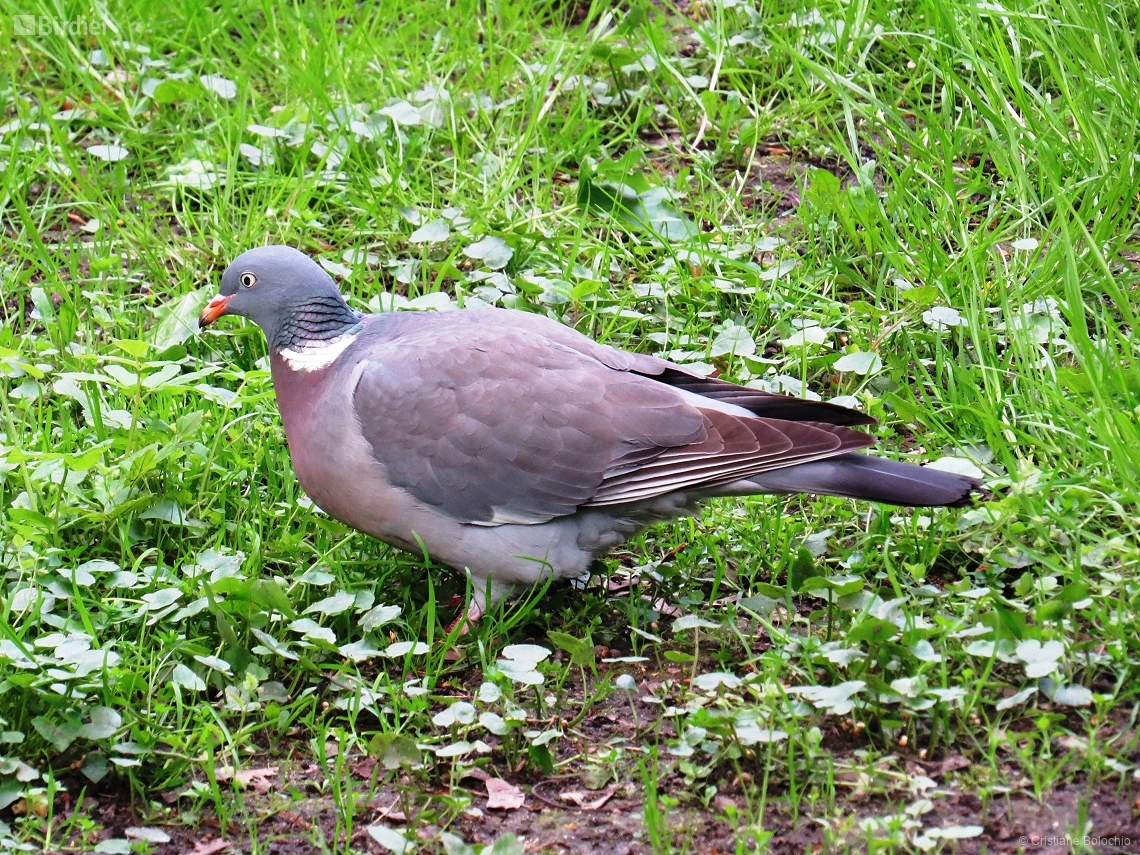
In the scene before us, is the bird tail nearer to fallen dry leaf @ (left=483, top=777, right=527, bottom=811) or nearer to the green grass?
the green grass

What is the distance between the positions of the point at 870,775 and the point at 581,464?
975 mm

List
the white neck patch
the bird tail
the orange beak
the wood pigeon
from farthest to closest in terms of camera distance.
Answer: the orange beak → the white neck patch → the wood pigeon → the bird tail

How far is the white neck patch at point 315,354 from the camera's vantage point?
331 cm

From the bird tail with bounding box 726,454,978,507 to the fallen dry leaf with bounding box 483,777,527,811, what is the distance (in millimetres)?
859

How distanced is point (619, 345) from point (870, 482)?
138 cm

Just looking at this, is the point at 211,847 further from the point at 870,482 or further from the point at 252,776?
the point at 870,482

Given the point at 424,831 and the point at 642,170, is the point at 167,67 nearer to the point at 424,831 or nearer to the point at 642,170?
the point at 642,170

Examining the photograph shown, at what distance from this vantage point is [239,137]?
15.5ft

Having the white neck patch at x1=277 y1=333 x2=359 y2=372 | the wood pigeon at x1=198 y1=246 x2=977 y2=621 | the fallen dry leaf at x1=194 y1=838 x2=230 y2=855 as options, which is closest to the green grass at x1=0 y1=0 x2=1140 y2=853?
the fallen dry leaf at x1=194 y1=838 x2=230 y2=855

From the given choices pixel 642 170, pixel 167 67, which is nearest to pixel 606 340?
pixel 642 170

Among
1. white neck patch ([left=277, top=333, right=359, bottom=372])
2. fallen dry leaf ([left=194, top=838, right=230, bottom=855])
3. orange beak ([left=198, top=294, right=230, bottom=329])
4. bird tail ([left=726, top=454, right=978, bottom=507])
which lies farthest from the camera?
orange beak ([left=198, top=294, right=230, bottom=329])

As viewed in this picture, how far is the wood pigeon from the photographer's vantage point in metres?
3.04

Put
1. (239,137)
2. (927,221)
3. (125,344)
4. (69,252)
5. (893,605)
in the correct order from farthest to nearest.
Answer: (239,137) → (69,252) → (927,221) → (125,344) → (893,605)

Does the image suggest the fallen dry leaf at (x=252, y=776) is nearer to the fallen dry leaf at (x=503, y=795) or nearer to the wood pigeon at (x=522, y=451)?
the fallen dry leaf at (x=503, y=795)
